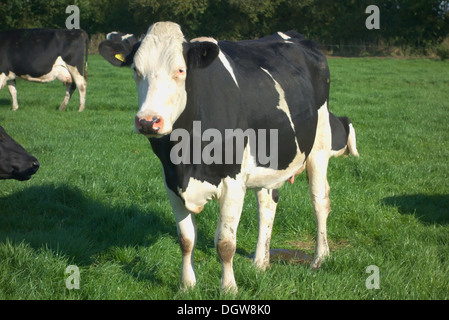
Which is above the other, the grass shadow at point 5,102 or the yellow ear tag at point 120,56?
the yellow ear tag at point 120,56

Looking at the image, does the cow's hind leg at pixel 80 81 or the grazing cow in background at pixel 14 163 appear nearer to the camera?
the grazing cow in background at pixel 14 163

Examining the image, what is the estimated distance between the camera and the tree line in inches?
1506

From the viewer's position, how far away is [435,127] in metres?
10.4

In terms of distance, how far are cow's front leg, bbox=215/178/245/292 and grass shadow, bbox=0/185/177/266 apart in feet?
4.21

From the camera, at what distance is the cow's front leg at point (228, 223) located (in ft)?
11.2

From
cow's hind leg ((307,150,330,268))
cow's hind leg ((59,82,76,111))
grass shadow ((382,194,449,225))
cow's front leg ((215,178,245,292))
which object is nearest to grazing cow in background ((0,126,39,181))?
cow's front leg ((215,178,245,292))

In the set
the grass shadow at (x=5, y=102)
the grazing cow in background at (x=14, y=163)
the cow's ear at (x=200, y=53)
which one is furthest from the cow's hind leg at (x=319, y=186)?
the grass shadow at (x=5, y=102)

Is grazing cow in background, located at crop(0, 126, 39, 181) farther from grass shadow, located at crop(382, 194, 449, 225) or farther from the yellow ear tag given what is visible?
grass shadow, located at crop(382, 194, 449, 225)

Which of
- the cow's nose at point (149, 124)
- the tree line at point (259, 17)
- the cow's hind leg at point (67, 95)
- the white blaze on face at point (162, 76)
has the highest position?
the tree line at point (259, 17)

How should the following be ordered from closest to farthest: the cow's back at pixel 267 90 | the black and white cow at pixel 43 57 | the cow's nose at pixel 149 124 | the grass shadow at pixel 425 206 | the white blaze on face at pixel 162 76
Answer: the cow's nose at pixel 149 124
the white blaze on face at pixel 162 76
the cow's back at pixel 267 90
the grass shadow at pixel 425 206
the black and white cow at pixel 43 57

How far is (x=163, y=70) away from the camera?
3.01 metres

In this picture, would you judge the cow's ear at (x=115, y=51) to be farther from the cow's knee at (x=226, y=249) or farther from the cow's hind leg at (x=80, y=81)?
the cow's hind leg at (x=80, y=81)
